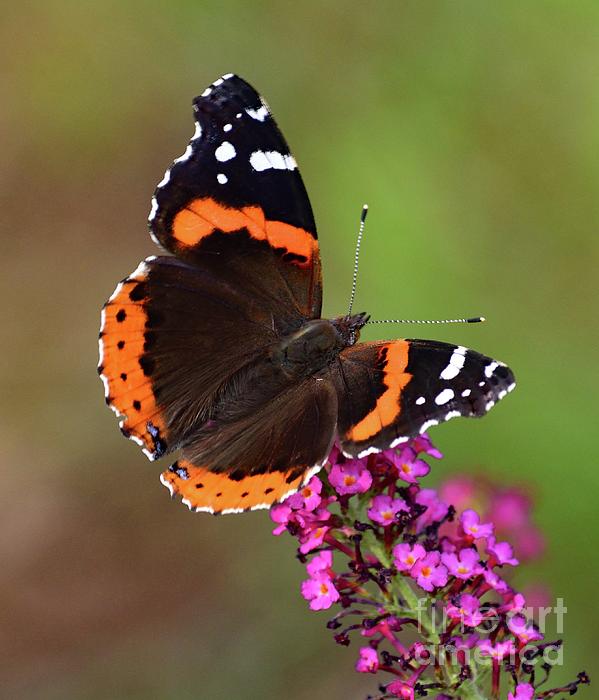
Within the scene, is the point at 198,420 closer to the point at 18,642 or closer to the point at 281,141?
the point at 281,141

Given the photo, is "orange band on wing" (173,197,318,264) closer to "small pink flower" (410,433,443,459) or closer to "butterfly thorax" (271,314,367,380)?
"butterfly thorax" (271,314,367,380)

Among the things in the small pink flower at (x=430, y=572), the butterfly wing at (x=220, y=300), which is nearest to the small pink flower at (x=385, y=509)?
the small pink flower at (x=430, y=572)

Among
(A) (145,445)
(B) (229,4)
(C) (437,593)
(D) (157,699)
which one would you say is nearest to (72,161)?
(B) (229,4)

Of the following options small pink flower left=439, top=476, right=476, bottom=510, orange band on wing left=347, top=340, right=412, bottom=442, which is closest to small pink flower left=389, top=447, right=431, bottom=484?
orange band on wing left=347, top=340, right=412, bottom=442

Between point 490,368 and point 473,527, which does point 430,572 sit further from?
point 490,368

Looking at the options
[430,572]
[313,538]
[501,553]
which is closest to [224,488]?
[313,538]
